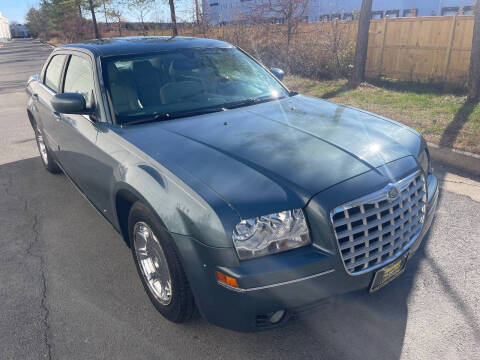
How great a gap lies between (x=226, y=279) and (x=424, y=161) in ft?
5.76

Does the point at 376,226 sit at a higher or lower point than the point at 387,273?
higher

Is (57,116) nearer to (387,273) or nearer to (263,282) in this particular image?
(263,282)

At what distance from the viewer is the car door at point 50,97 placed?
4406mm

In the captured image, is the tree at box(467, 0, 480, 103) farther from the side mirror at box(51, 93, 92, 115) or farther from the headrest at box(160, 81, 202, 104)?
the side mirror at box(51, 93, 92, 115)

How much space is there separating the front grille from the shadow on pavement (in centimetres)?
24

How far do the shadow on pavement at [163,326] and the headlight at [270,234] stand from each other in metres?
0.44

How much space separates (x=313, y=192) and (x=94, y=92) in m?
2.11

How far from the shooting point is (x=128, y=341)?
257 centimetres

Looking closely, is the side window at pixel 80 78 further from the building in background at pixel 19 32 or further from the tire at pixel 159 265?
the building in background at pixel 19 32

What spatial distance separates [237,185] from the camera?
220cm

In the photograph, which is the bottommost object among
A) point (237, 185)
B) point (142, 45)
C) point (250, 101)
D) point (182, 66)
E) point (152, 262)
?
point (152, 262)

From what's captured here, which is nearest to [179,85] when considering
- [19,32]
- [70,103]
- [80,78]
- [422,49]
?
[70,103]

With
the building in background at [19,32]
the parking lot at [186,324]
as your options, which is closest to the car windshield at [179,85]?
the parking lot at [186,324]

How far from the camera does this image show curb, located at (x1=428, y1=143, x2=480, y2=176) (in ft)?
16.5
